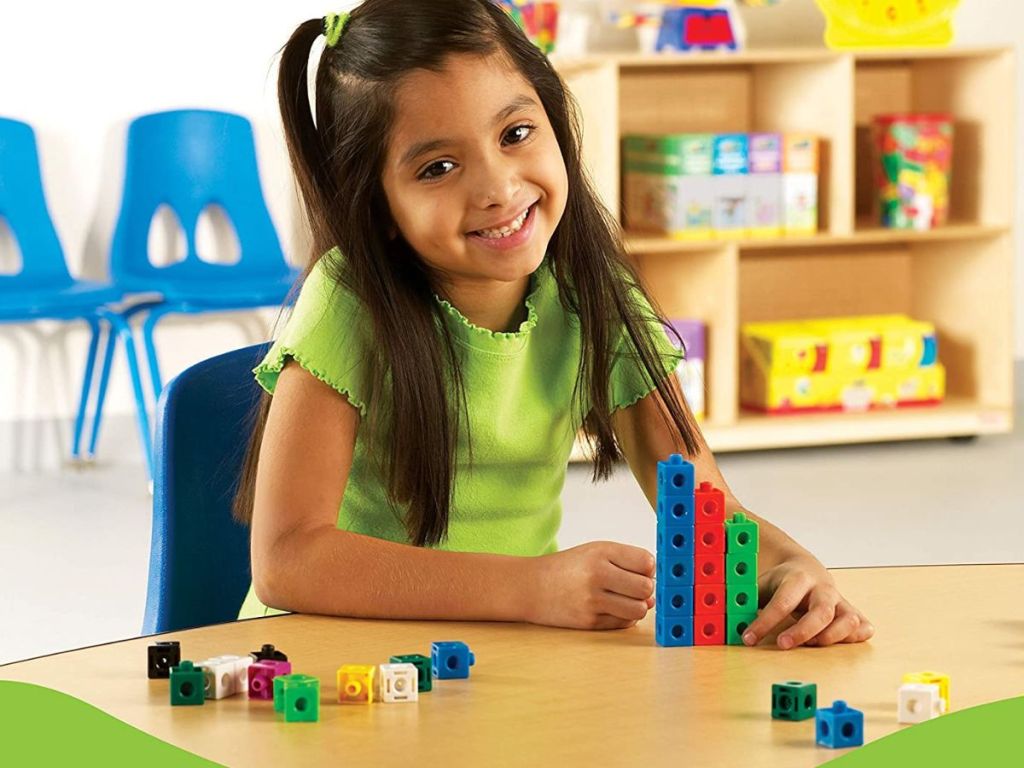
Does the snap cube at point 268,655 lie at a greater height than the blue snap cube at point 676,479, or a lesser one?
lesser

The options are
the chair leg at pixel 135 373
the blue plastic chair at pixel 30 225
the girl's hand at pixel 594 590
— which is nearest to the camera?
the girl's hand at pixel 594 590

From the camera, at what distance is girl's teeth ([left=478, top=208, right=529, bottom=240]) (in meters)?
1.37

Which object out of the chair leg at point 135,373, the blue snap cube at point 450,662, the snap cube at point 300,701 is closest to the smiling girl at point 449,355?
the blue snap cube at point 450,662

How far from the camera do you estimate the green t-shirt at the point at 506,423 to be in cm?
146

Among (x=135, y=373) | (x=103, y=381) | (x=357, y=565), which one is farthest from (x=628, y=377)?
(x=103, y=381)

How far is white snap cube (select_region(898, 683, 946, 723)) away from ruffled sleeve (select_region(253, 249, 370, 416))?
0.56 m

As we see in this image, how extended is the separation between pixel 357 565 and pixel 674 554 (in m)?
0.27

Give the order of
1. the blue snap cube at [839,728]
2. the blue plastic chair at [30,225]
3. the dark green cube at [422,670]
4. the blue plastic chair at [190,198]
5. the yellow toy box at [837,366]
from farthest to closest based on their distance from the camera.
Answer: the yellow toy box at [837,366] < the blue plastic chair at [190,198] < the blue plastic chair at [30,225] < the dark green cube at [422,670] < the blue snap cube at [839,728]

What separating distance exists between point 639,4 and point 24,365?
1871 mm

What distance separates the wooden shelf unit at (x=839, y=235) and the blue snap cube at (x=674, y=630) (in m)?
3.11

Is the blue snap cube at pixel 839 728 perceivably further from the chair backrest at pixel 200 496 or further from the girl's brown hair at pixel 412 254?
the chair backrest at pixel 200 496

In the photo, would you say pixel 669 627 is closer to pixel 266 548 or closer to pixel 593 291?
pixel 266 548

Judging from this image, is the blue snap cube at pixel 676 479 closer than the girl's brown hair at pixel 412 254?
Yes

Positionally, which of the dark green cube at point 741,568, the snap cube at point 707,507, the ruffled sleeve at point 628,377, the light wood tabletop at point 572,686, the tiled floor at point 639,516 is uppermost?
the ruffled sleeve at point 628,377
